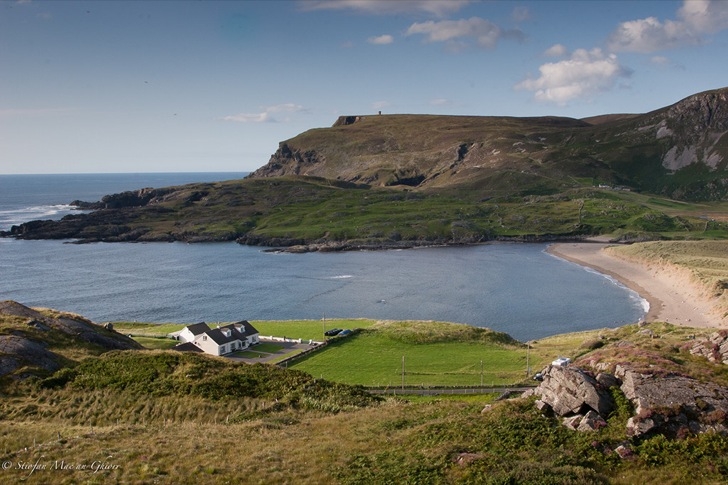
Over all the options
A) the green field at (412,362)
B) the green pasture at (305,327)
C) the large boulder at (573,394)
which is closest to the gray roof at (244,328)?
the green pasture at (305,327)

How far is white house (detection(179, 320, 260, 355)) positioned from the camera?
62969mm

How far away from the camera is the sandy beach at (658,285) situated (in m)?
83.9

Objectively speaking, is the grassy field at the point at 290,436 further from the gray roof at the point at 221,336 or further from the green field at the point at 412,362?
the gray roof at the point at 221,336

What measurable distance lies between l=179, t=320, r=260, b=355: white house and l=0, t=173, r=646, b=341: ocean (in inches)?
1042

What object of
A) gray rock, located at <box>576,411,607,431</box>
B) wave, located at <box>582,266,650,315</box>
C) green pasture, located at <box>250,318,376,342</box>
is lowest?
wave, located at <box>582,266,650,315</box>

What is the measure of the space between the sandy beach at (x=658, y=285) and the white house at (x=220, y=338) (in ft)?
190

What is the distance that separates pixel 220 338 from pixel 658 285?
8702cm

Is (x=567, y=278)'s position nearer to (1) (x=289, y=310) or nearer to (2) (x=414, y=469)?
(1) (x=289, y=310)

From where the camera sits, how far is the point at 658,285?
110938 mm

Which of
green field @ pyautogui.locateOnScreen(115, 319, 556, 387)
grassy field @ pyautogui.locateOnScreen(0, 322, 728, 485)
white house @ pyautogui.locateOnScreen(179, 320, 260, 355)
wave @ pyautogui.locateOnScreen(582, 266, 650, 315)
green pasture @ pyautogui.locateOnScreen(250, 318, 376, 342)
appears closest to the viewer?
grassy field @ pyautogui.locateOnScreen(0, 322, 728, 485)

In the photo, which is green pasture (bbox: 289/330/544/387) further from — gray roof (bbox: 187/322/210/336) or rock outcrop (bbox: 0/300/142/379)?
rock outcrop (bbox: 0/300/142/379)

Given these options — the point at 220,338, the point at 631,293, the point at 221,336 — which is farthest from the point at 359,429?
the point at 631,293

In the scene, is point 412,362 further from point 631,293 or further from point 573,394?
point 631,293

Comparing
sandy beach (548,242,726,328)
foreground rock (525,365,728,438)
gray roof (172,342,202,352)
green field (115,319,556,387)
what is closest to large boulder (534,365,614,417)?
foreground rock (525,365,728,438)
